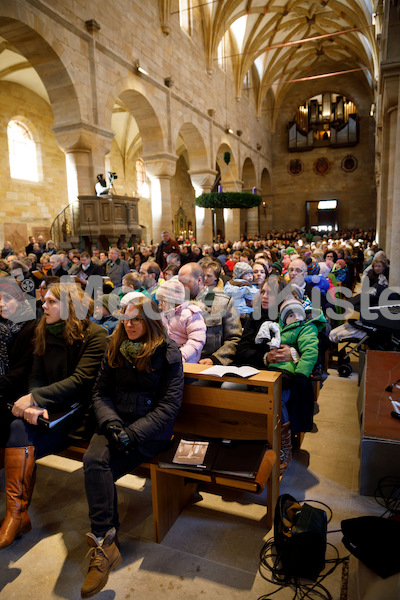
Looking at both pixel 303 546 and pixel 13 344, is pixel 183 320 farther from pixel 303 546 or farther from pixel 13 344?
pixel 303 546

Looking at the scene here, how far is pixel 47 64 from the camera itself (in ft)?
31.0

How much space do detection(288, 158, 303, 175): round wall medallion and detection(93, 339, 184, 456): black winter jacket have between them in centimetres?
2936

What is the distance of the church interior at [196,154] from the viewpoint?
231cm

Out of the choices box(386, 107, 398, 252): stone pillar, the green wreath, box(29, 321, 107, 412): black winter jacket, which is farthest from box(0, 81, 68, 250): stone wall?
box(29, 321, 107, 412): black winter jacket

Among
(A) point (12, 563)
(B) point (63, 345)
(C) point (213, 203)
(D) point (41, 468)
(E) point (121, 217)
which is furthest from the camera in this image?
(C) point (213, 203)

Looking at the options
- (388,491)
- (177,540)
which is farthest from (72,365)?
(388,491)

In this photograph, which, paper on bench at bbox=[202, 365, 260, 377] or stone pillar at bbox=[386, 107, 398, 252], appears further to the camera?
stone pillar at bbox=[386, 107, 398, 252]

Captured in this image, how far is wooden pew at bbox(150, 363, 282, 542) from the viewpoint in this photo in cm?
231

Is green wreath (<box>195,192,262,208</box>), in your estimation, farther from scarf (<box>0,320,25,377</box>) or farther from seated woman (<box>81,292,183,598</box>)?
seated woman (<box>81,292,183,598</box>)

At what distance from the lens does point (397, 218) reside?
19.8ft

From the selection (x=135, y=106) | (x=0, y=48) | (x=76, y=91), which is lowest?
(x=76, y=91)

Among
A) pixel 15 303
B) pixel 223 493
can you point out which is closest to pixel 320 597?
pixel 223 493

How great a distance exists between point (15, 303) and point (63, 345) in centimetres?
54

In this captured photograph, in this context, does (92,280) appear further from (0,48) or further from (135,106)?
(0,48)
